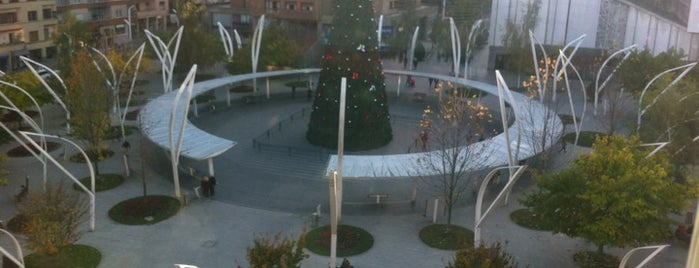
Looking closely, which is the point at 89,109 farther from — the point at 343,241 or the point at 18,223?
the point at 343,241

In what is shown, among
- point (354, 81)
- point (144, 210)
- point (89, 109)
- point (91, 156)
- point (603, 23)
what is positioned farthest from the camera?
point (603, 23)

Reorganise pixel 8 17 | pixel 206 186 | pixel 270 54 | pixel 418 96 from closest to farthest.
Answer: pixel 206 186
pixel 418 96
pixel 270 54
pixel 8 17

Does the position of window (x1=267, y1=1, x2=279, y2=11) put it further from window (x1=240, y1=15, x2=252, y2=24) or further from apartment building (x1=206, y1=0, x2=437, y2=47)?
window (x1=240, y1=15, x2=252, y2=24)

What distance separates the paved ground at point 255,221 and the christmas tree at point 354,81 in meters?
2.42

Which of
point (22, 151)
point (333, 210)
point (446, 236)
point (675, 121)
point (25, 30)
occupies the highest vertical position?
point (25, 30)

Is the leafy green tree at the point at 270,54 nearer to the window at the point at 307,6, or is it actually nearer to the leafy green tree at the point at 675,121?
the window at the point at 307,6

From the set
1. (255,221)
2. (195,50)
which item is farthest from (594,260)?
(195,50)

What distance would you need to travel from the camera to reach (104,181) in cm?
3081

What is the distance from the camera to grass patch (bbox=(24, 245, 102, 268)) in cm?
2233

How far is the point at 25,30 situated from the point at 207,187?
44.7 meters

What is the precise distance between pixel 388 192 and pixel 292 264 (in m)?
12.9

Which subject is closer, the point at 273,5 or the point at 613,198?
the point at 613,198

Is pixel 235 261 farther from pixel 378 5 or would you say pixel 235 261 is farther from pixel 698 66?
pixel 378 5

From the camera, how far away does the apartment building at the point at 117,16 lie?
2761 inches
